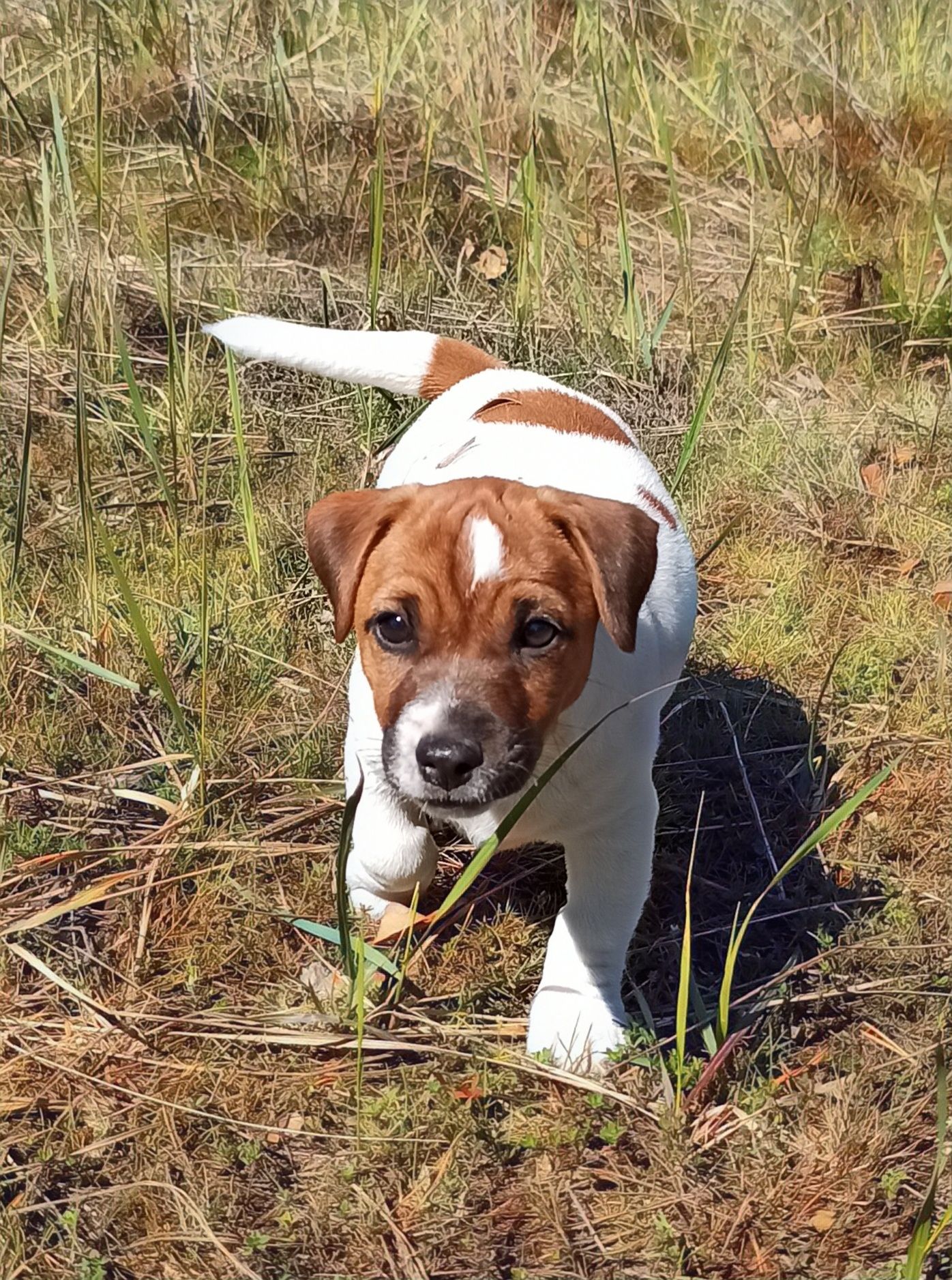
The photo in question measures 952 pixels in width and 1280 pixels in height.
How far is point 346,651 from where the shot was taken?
408 cm

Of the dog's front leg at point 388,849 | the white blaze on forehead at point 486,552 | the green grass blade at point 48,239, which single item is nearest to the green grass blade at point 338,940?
the dog's front leg at point 388,849

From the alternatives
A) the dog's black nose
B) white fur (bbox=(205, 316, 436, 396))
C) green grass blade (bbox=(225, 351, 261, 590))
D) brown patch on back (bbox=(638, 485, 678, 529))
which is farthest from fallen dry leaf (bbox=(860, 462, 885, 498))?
the dog's black nose

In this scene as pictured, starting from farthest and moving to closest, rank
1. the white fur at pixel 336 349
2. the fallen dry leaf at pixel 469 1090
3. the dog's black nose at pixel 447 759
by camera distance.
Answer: the white fur at pixel 336 349
the fallen dry leaf at pixel 469 1090
the dog's black nose at pixel 447 759

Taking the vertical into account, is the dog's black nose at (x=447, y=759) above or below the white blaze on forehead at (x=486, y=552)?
below

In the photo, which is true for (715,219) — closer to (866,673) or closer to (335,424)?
(335,424)

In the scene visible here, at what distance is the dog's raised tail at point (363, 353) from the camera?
13.1 ft

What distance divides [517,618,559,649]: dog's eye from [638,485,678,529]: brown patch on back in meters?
0.82

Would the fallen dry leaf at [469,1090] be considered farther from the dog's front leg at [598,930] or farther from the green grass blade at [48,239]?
the green grass blade at [48,239]

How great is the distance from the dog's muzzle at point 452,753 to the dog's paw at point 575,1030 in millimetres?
665

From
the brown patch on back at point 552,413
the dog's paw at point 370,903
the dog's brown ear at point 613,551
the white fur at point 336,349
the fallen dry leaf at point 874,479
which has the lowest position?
the dog's paw at point 370,903

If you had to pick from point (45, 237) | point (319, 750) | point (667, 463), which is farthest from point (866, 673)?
point (45, 237)

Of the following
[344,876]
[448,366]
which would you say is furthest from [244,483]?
[344,876]

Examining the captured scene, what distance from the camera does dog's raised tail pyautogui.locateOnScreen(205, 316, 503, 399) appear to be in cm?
398

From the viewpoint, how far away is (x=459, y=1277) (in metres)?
2.61
